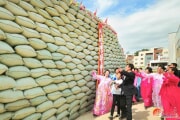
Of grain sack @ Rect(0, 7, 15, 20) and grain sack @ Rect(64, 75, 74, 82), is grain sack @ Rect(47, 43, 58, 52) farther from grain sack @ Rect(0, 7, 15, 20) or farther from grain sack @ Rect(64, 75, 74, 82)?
grain sack @ Rect(0, 7, 15, 20)

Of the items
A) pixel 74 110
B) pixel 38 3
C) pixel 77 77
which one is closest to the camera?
pixel 38 3

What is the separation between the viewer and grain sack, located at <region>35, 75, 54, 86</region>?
3.50 m

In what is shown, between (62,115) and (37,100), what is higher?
(37,100)

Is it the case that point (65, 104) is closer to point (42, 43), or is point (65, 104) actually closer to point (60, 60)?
point (60, 60)

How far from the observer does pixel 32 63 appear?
3.35 m

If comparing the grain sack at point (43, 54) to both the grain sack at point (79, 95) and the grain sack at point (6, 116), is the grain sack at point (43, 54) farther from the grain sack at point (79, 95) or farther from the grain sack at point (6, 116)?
the grain sack at point (79, 95)

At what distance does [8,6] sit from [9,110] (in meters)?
1.33

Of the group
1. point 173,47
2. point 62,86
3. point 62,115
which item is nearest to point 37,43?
point 62,86

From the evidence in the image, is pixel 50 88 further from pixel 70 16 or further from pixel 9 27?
pixel 70 16

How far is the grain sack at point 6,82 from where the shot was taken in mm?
2691

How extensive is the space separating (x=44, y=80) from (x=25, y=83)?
0.53 meters

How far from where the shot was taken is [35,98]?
3406 millimetres

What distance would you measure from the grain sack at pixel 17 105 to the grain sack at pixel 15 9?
1.20 m

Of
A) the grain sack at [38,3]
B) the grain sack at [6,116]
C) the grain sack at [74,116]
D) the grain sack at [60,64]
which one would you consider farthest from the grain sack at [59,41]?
the grain sack at [6,116]
